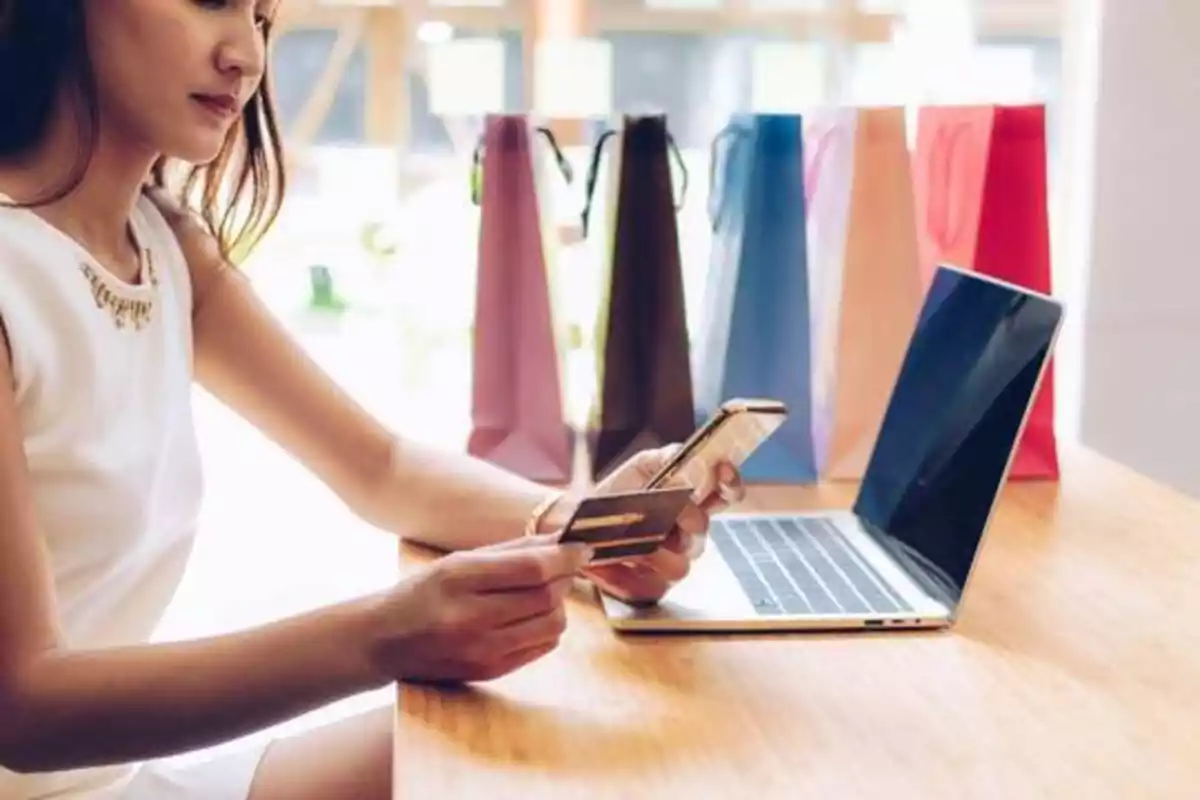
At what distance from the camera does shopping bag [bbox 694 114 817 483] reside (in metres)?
1.23

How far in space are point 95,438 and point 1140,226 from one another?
1157 millimetres

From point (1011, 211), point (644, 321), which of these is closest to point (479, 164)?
point (644, 321)

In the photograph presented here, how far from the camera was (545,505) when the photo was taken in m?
1.03

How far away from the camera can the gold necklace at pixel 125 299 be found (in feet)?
2.98

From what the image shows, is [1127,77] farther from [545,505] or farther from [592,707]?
[592,707]

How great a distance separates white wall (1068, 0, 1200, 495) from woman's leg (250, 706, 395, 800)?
3.19 ft

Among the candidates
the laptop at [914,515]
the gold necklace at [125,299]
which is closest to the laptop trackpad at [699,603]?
the laptop at [914,515]

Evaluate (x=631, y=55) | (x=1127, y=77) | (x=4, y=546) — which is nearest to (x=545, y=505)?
(x=4, y=546)

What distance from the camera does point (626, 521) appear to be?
842mm

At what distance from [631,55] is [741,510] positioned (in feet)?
2.24

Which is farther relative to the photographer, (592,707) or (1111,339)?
(1111,339)

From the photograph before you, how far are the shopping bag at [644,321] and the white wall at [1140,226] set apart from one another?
0.62 meters

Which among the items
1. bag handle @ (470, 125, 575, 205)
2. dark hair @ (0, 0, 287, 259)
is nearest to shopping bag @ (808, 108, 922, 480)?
bag handle @ (470, 125, 575, 205)

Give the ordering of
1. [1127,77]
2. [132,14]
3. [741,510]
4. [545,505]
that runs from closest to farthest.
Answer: [132,14] → [545,505] → [741,510] → [1127,77]
